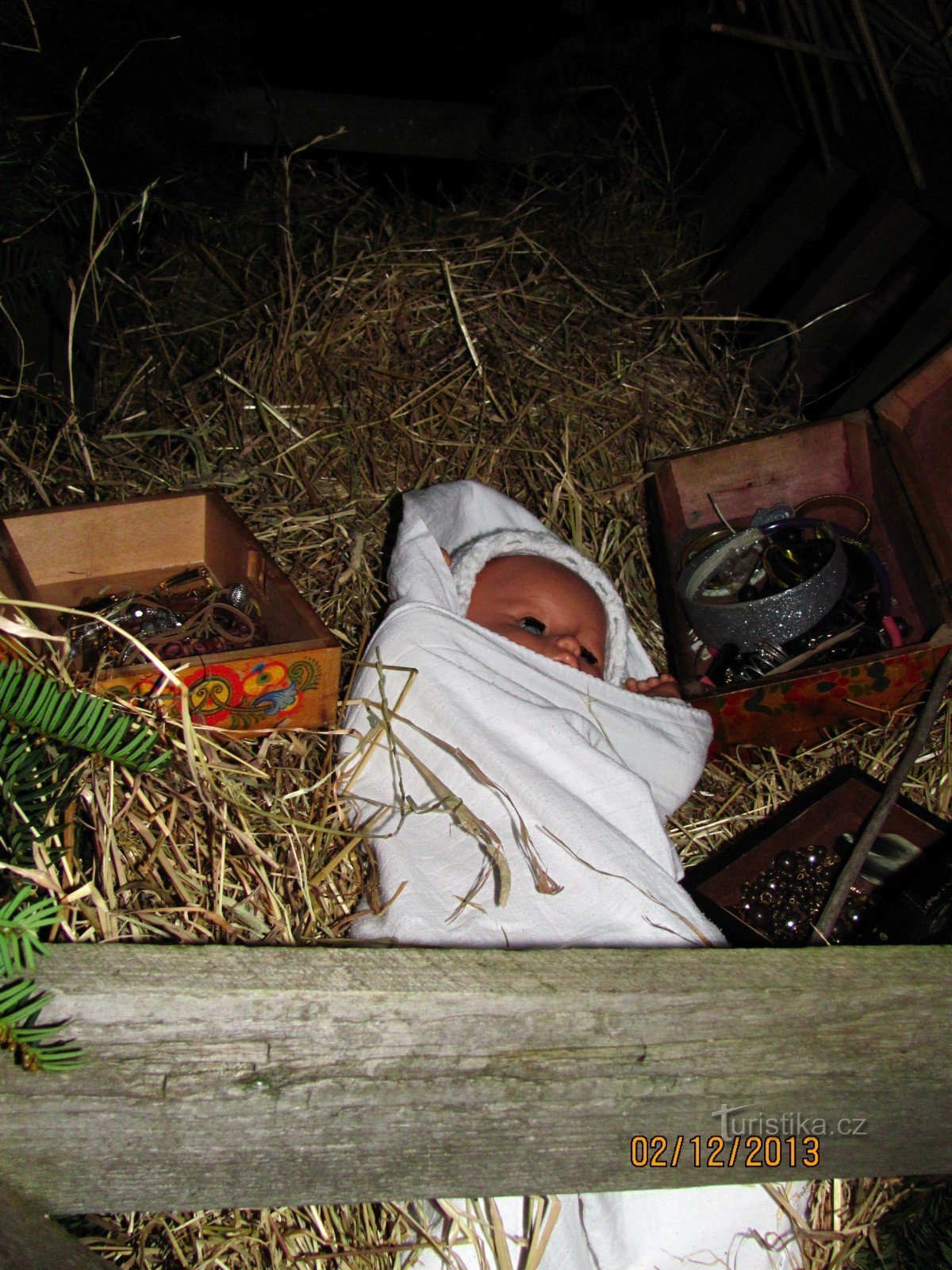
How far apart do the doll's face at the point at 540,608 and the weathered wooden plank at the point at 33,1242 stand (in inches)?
50.9

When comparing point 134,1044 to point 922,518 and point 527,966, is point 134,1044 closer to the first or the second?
point 527,966

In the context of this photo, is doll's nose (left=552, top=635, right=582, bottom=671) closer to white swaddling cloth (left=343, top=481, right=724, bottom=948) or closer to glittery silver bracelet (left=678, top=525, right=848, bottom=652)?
white swaddling cloth (left=343, top=481, right=724, bottom=948)

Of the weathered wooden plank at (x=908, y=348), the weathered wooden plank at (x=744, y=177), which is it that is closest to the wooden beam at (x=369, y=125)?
the weathered wooden plank at (x=744, y=177)

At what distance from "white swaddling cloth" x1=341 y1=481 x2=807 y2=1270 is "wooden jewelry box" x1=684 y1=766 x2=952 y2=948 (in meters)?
0.12

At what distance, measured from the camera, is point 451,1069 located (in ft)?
2.38

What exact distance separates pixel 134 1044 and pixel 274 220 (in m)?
2.57

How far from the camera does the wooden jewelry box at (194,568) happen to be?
4.76ft

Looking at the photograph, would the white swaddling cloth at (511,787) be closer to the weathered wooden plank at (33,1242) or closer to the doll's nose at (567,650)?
the doll's nose at (567,650)

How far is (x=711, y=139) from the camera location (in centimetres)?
315

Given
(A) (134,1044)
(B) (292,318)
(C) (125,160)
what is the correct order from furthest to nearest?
(B) (292,318) < (C) (125,160) < (A) (134,1044)

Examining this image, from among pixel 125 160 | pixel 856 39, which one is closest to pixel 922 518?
pixel 856 39

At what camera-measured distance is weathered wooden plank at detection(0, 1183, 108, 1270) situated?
0.70m

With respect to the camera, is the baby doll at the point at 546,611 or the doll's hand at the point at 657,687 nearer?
the baby doll at the point at 546,611
